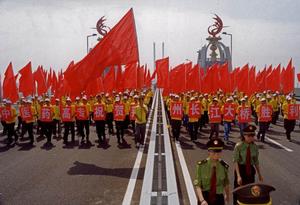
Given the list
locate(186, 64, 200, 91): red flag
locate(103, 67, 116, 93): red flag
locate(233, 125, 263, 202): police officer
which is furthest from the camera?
locate(186, 64, 200, 91): red flag

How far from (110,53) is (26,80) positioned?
28.0 ft

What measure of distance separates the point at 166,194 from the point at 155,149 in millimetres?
5825

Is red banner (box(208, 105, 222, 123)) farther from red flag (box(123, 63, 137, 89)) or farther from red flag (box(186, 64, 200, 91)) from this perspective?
red flag (box(186, 64, 200, 91))

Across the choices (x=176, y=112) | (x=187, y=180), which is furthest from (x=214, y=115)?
(x=187, y=180)

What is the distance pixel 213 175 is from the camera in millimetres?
4848

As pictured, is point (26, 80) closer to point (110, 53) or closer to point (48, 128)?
point (48, 128)

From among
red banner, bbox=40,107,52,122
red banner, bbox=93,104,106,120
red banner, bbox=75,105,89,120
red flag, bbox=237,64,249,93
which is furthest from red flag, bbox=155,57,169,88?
red banner, bbox=40,107,52,122

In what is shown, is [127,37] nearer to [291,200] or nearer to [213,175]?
[291,200]

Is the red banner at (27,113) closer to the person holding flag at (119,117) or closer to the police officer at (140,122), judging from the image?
the person holding flag at (119,117)

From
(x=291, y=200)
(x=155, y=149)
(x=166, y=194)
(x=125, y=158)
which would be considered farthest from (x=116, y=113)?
(x=291, y=200)

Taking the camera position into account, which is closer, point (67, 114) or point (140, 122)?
point (140, 122)

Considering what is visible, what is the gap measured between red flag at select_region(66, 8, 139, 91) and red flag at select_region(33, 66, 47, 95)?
11.2 m

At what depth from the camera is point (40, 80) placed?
2258 cm

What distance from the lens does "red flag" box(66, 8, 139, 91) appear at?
11.5 meters
